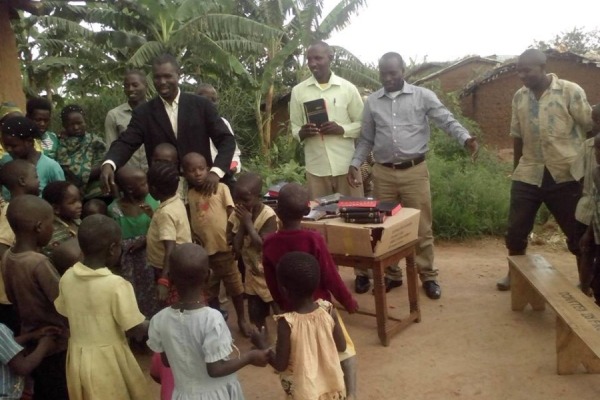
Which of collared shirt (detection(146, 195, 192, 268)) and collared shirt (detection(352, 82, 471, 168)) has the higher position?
collared shirt (detection(352, 82, 471, 168))

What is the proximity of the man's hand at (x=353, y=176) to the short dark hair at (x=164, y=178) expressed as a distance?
1868 mm

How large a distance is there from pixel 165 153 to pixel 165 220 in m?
0.60

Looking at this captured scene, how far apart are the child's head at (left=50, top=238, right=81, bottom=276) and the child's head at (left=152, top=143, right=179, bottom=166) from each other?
3.00 ft

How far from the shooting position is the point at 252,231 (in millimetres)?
3885

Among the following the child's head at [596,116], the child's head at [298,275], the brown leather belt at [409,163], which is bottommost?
the child's head at [298,275]

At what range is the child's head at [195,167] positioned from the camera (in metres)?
3.91

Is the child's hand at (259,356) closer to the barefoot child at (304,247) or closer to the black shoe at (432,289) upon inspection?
the barefoot child at (304,247)

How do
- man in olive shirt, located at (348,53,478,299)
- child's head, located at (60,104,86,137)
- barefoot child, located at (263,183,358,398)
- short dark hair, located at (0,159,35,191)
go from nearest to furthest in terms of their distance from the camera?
barefoot child, located at (263,183,358,398), short dark hair, located at (0,159,35,191), child's head, located at (60,104,86,137), man in olive shirt, located at (348,53,478,299)

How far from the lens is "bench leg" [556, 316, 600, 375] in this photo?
11.9 feet

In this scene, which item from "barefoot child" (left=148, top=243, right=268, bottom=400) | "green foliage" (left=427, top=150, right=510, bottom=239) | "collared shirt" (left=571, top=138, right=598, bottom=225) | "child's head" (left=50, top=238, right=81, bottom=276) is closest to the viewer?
"barefoot child" (left=148, top=243, right=268, bottom=400)

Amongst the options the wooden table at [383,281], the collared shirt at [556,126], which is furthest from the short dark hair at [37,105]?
the collared shirt at [556,126]

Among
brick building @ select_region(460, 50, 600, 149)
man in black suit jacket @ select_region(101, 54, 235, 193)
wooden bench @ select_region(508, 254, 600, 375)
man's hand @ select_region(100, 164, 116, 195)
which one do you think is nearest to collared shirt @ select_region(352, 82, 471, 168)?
wooden bench @ select_region(508, 254, 600, 375)

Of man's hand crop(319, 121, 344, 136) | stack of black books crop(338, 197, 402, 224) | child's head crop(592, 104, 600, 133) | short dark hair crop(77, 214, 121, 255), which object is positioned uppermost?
man's hand crop(319, 121, 344, 136)

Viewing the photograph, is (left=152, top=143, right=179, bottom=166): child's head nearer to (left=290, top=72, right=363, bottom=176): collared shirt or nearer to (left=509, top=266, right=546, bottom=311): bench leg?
(left=290, top=72, right=363, bottom=176): collared shirt
